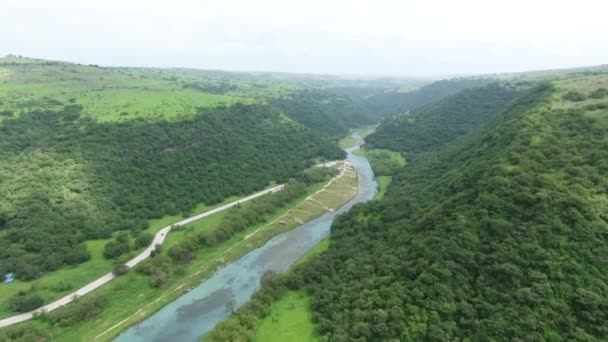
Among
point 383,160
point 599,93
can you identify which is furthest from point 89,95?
point 599,93

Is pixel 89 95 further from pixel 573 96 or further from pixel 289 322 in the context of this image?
pixel 573 96

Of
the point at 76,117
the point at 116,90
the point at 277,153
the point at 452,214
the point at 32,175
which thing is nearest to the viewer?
the point at 452,214

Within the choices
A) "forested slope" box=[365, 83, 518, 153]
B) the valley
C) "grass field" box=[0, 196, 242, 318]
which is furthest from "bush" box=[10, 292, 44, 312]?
"forested slope" box=[365, 83, 518, 153]

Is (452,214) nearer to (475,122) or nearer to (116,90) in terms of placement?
(475,122)

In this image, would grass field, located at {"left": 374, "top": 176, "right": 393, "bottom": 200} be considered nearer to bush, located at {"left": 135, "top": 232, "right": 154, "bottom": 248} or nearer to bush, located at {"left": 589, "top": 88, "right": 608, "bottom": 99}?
bush, located at {"left": 589, "top": 88, "right": 608, "bottom": 99}

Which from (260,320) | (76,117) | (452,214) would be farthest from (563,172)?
(76,117)
